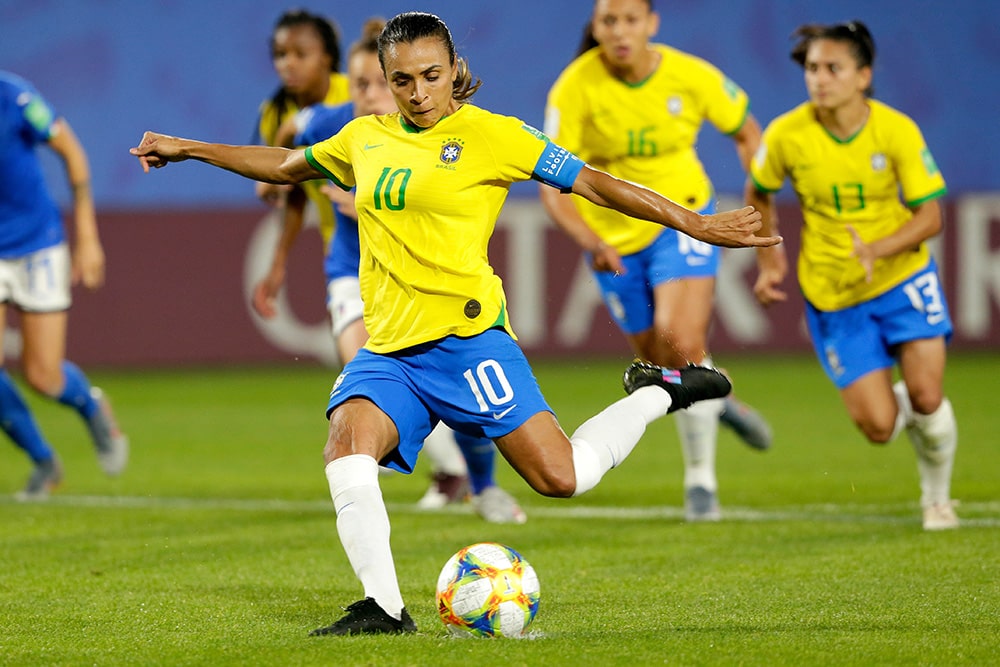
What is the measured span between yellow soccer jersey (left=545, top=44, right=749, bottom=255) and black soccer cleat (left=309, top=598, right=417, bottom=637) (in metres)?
3.50

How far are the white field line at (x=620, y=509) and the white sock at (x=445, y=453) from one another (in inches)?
8.3

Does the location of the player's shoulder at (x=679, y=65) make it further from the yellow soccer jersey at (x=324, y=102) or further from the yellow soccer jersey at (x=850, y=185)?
the yellow soccer jersey at (x=324, y=102)

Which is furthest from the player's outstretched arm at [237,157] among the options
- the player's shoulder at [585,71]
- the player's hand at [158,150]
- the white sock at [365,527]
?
the player's shoulder at [585,71]

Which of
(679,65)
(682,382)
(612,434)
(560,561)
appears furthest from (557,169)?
(679,65)

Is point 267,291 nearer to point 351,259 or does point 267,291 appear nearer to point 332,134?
point 351,259

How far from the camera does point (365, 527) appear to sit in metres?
4.67

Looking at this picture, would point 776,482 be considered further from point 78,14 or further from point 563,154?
point 78,14

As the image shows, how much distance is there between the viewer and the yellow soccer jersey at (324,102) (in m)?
7.93

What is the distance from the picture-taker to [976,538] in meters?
6.56

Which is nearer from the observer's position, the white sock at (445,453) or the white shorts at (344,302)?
the white shorts at (344,302)

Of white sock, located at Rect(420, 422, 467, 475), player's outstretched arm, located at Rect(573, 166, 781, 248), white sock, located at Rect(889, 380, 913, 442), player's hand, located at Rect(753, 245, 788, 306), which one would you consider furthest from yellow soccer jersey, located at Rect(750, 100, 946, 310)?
player's outstretched arm, located at Rect(573, 166, 781, 248)

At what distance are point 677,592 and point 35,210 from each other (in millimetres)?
4660

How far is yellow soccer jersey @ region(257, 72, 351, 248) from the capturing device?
793cm

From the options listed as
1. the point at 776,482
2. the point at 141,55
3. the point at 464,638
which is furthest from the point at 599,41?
the point at 141,55
